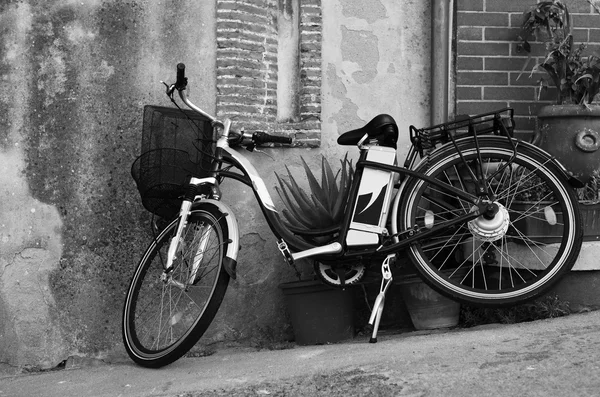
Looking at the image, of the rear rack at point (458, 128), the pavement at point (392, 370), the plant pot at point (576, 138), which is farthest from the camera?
the plant pot at point (576, 138)

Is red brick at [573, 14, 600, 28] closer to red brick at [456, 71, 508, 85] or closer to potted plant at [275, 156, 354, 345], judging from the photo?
red brick at [456, 71, 508, 85]

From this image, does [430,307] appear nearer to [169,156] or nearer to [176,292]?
[176,292]

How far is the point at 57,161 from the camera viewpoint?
4816 mm

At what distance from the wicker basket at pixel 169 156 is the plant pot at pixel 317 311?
804 mm

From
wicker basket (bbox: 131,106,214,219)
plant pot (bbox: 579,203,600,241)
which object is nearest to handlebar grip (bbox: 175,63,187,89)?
wicker basket (bbox: 131,106,214,219)

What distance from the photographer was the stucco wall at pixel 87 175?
4.79 m

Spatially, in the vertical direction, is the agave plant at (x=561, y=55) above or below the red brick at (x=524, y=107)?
above

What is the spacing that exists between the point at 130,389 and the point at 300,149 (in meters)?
1.88

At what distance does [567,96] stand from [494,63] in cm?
50

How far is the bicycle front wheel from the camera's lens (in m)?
4.14


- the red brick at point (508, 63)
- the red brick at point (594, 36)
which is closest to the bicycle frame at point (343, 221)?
the red brick at point (508, 63)

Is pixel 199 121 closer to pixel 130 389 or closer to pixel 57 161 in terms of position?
pixel 57 161

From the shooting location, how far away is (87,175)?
485cm

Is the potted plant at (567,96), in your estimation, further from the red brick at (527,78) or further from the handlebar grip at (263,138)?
→ the handlebar grip at (263,138)
